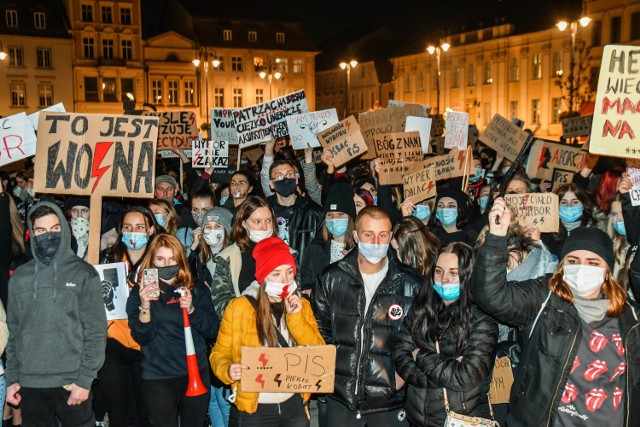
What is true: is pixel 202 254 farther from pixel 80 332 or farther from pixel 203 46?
pixel 203 46

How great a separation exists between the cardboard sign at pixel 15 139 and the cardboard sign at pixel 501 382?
5.08m

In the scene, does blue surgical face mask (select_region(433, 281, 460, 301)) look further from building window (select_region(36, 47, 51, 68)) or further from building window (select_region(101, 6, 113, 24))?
building window (select_region(101, 6, 113, 24))

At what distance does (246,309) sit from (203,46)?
73.3 m

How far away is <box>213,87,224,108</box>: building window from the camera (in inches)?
2980

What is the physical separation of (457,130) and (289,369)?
25.5ft

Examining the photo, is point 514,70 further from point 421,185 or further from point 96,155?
point 96,155

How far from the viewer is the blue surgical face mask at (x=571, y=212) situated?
7391mm

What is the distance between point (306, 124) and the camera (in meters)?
11.7

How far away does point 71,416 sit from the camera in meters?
4.95

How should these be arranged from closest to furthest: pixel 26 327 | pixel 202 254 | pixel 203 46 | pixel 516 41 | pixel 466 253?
pixel 466 253 < pixel 26 327 < pixel 202 254 < pixel 516 41 < pixel 203 46

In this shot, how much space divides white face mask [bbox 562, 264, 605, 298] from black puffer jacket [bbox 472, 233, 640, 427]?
0.11 m

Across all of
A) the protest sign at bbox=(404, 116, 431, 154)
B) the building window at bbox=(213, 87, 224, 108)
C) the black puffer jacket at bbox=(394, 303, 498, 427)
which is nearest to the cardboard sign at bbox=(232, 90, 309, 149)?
the protest sign at bbox=(404, 116, 431, 154)

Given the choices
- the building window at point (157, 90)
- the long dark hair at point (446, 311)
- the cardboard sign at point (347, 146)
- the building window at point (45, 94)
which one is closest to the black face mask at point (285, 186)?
the cardboard sign at point (347, 146)

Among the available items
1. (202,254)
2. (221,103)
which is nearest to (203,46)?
(221,103)
